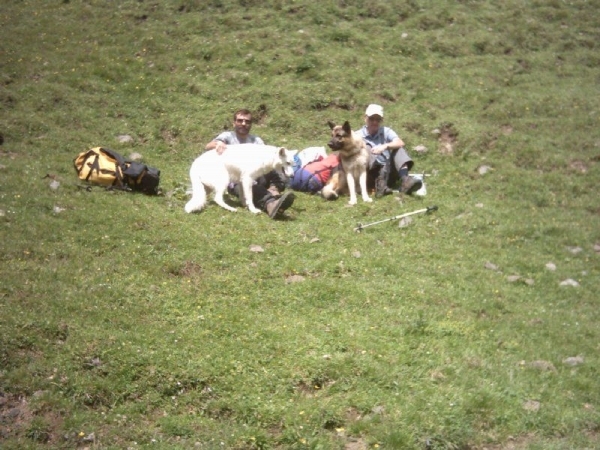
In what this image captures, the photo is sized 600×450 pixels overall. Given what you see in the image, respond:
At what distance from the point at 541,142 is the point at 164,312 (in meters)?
11.6

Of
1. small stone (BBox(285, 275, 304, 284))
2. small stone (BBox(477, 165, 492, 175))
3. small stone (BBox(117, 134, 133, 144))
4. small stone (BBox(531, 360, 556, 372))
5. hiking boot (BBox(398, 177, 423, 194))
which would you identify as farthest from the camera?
small stone (BBox(117, 134, 133, 144))

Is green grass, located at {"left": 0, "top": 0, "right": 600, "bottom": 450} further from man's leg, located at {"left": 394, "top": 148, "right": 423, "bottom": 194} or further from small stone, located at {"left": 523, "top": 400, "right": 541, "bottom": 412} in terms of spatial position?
man's leg, located at {"left": 394, "top": 148, "right": 423, "bottom": 194}

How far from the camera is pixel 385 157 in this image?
14898 millimetres

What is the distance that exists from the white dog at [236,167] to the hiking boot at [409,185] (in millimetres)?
2723

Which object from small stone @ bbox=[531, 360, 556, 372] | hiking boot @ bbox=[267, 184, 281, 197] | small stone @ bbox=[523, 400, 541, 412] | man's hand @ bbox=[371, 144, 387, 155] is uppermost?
man's hand @ bbox=[371, 144, 387, 155]

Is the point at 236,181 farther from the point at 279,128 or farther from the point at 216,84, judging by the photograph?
the point at 216,84

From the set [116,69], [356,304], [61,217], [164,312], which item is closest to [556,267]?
[356,304]

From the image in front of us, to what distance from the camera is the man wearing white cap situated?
14.5 meters

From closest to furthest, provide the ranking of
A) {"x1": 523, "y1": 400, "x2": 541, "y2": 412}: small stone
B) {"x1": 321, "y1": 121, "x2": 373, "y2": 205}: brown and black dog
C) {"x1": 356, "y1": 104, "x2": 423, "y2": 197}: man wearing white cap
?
1. {"x1": 523, "y1": 400, "x2": 541, "y2": 412}: small stone
2. {"x1": 321, "y1": 121, "x2": 373, "y2": 205}: brown and black dog
3. {"x1": 356, "y1": 104, "x2": 423, "y2": 197}: man wearing white cap

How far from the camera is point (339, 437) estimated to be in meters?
7.27

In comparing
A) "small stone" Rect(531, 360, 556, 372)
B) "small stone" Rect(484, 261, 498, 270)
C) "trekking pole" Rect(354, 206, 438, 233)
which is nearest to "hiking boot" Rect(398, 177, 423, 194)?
"trekking pole" Rect(354, 206, 438, 233)

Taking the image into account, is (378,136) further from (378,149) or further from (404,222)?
(404,222)

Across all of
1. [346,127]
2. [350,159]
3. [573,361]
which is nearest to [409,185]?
[350,159]

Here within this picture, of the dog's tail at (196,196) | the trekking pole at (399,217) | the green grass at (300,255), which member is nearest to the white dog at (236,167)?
the dog's tail at (196,196)
